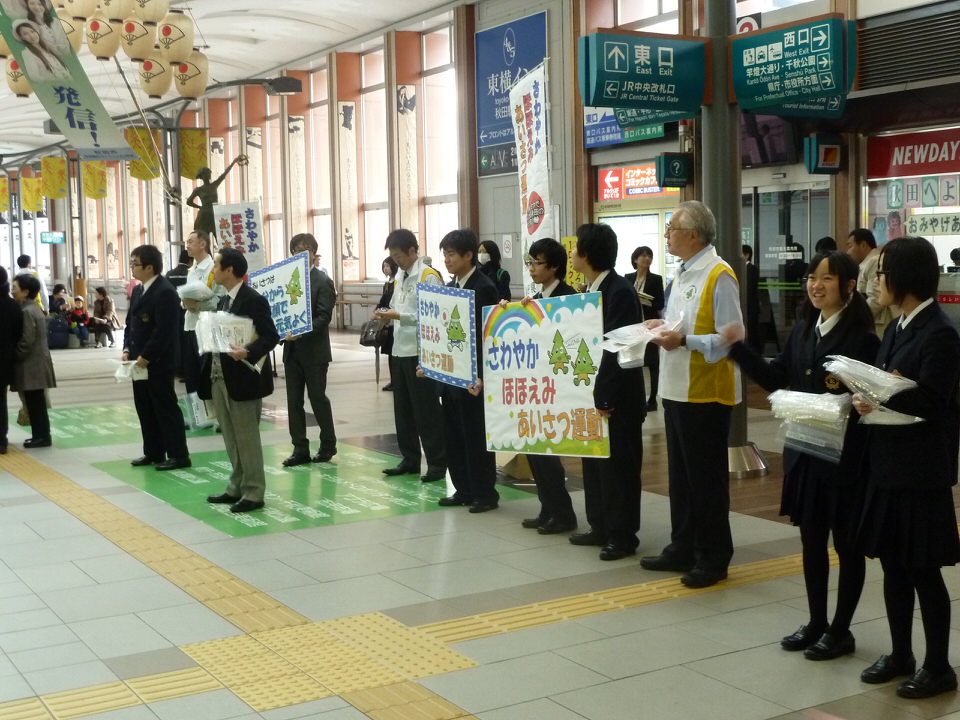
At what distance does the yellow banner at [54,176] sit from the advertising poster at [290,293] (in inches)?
968

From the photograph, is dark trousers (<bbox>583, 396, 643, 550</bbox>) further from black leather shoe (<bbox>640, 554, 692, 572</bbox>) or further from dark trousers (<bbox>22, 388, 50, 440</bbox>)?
dark trousers (<bbox>22, 388, 50, 440</bbox>)

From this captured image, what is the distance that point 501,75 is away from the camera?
18984 millimetres

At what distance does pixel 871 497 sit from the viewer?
12.4 feet

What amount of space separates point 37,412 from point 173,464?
1.99 m

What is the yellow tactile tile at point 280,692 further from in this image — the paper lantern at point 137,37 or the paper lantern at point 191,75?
the paper lantern at point 191,75

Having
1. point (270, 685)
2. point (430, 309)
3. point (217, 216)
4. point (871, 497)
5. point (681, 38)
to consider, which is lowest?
point (270, 685)

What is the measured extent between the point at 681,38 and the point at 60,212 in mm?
45574

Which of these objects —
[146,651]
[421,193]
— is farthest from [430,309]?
[421,193]

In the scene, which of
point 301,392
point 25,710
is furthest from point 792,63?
point 25,710

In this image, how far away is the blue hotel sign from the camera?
59.3ft

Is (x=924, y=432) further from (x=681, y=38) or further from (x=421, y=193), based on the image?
(x=421, y=193)

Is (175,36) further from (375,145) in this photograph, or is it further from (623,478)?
(623,478)

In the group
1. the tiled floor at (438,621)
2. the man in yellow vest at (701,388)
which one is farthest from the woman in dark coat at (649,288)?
the man in yellow vest at (701,388)

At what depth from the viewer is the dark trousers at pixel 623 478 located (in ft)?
18.2
